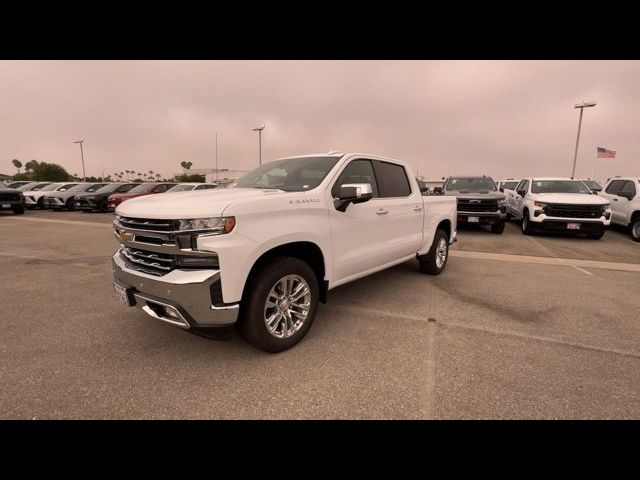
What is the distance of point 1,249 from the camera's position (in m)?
7.57

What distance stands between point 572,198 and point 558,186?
136 cm

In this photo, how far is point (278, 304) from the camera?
2879 mm

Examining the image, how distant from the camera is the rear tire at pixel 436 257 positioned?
216 inches

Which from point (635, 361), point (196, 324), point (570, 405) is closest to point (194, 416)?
point (196, 324)

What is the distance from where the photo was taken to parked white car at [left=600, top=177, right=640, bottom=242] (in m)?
9.70

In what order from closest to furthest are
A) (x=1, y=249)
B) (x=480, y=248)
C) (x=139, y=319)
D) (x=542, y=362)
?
(x=542, y=362) → (x=139, y=319) → (x=1, y=249) → (x=480, y=248)

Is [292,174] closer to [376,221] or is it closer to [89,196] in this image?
[376,221]

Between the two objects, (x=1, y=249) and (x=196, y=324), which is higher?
(x=196, y=324)

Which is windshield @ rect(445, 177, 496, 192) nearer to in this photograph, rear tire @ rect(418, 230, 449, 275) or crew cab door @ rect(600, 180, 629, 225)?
crew cab door @ rect(600, 180, 629, 225)

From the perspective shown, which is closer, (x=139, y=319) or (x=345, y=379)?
(x=345, y=379)

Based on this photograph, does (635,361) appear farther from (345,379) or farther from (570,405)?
(345,379)

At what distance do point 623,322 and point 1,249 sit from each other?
11.5 meters

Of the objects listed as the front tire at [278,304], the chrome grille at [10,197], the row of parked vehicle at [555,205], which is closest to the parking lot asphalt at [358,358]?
the front tire at [278,304]

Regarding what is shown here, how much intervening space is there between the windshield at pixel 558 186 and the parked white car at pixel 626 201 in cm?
123
